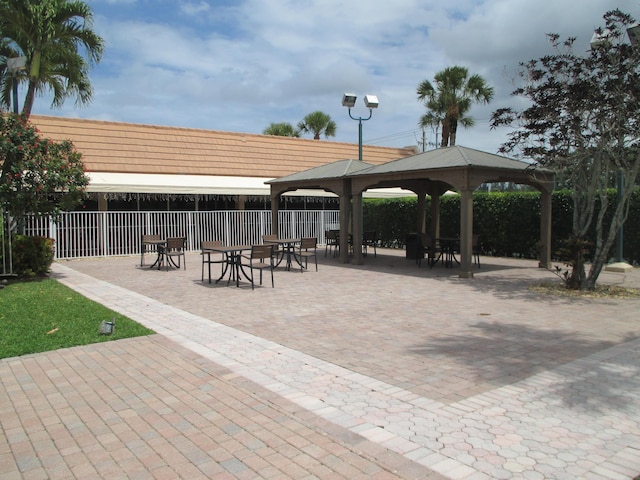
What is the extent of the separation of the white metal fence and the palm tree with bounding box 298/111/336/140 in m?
18.8

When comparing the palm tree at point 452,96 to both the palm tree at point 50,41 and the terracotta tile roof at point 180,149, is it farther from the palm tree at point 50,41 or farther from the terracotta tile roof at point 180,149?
the palm tree at point 50,41

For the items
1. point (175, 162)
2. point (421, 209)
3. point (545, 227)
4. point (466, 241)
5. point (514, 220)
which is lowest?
point (466, 241)

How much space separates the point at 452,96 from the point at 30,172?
2011cm

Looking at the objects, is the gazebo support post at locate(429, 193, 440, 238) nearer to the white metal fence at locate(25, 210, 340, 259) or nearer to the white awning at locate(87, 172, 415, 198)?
the white metal fence at locate(25, 210, 340, 259)

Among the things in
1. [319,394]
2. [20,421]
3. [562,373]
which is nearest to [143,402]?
[20,421]

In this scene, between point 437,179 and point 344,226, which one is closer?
point 437,179

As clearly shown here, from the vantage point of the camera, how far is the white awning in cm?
1905

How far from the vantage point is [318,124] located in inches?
1613

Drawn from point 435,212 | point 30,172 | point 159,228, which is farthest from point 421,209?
point 30,172

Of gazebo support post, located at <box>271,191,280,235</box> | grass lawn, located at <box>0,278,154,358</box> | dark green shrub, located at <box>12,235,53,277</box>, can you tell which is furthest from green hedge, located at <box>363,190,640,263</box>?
dark green shrub, located at <box>12,235,53,277</box>

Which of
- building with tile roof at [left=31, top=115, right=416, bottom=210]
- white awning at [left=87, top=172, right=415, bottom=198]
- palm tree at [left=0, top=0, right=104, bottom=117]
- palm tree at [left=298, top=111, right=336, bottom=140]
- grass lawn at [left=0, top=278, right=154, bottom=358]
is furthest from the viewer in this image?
palm tree at [left=298, top=111, right=336, bottom=140]

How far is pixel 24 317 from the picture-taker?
25.8ft

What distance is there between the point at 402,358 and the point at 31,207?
32.1ft

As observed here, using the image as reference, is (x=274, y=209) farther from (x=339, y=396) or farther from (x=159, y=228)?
(x=339, y=396)
